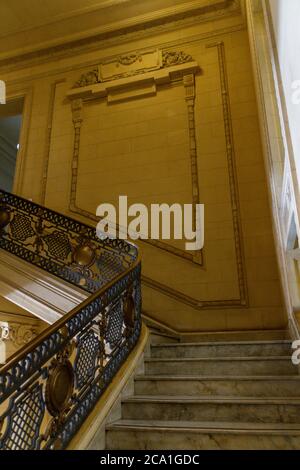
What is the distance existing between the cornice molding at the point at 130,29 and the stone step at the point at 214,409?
20.3 ft

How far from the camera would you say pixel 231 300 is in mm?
4723

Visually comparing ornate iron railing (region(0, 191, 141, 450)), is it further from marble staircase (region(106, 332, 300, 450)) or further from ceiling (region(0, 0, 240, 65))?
ceiling (region(0, 0, 240, 65))

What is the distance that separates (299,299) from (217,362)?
4.20 ft

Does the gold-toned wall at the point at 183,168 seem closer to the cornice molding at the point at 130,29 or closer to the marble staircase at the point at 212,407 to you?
the cornice molding at the point at 130,29

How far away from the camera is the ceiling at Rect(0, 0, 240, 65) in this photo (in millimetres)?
6242

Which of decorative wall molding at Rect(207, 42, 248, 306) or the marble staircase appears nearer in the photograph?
the marble staircase

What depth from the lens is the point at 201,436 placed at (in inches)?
78.5

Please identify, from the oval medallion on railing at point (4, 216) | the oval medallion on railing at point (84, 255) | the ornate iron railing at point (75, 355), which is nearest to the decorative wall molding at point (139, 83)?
the oval medallion on railing at point (4, 216)

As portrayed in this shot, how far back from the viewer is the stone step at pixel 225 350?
3.23 metres

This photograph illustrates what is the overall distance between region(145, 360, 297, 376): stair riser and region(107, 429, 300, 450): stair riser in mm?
911

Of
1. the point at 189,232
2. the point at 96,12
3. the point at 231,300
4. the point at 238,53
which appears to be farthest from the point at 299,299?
the point at 96,12

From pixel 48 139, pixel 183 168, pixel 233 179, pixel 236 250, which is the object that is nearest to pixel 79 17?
pixel 48 139

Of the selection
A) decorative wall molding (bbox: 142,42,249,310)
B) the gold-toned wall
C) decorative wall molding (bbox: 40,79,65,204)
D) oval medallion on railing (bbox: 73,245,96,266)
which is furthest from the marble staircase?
decorative wall molding (bbox: 40,79,65,204)
